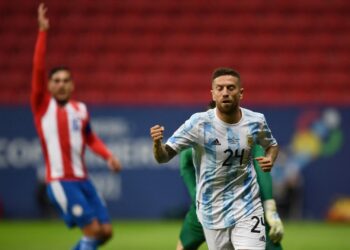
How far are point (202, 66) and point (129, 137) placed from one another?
317 cm

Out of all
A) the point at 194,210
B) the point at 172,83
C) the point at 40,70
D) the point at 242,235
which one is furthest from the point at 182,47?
the point at 242,235

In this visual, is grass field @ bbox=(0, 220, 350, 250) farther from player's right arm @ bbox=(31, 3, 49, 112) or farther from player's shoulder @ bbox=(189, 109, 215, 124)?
player's shoulder @ bbox=(189, 109, 215, 124)

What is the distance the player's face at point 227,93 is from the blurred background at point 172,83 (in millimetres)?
7706

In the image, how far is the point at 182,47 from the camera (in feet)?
54.0

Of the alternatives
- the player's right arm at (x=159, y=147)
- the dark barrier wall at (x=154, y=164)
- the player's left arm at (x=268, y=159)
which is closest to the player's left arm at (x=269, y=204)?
the player's left arm at (x=268, y=159)

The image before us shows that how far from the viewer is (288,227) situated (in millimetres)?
12242

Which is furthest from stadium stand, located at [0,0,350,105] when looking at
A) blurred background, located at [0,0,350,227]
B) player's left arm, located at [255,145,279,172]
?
player's left arm, located at [255,145,279,172]

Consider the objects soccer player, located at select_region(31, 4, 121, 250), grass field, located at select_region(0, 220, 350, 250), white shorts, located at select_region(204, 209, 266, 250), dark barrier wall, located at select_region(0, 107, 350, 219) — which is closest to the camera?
white shorts, located at select_region(204, 209, 266, 250)

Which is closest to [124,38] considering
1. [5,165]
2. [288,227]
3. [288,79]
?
[288,79]

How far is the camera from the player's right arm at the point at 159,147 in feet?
17.3

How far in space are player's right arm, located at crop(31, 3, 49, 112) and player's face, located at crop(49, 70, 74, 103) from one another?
0.14m

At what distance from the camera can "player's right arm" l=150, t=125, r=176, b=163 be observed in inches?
207

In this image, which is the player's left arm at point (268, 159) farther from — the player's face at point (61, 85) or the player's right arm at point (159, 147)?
the player's face at point (61, 85)

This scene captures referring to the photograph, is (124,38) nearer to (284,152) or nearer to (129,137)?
(129,137)
